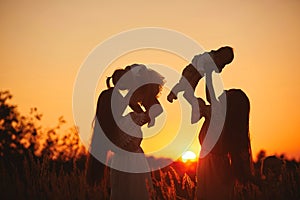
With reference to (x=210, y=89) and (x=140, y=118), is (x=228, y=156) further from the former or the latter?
(x=140, y=118)

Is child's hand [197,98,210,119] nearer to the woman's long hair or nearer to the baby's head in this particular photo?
the woman's long hair

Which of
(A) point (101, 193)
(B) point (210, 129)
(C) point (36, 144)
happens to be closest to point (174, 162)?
(A) point (101, 193)

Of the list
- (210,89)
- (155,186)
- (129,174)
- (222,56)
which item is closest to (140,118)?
(129,174)

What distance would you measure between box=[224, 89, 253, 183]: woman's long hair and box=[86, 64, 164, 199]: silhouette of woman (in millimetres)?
779

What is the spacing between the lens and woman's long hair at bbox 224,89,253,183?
664 centimetres

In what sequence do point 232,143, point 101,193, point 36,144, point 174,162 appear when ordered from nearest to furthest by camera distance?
point 232,143
point 101,193
point 174,162
point 36,144

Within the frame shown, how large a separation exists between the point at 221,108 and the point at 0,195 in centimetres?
358

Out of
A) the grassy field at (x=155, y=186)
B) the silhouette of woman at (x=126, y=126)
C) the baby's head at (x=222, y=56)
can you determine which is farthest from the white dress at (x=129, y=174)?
the baby's head at (x=222, y=56)

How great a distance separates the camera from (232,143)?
6684 millimetres

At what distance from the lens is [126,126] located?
674cm

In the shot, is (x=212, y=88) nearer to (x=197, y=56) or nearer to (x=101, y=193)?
(x=197, y=56)

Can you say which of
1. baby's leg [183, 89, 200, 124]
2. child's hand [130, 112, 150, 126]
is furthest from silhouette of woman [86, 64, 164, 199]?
baby's leg [183, 89, 200, 124]

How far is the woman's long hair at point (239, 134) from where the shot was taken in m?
6.64

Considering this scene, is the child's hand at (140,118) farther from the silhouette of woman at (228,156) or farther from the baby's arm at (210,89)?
the baby's arm at (210,89)
